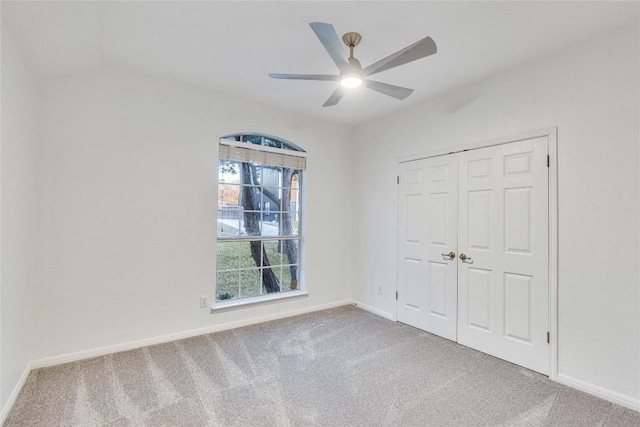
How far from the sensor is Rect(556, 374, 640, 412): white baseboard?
2033 mm

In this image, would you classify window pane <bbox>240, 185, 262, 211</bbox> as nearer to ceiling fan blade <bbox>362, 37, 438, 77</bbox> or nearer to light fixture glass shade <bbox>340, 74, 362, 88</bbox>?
light fixture glass shade <bbox>340, 74, 362, 88</bbox>

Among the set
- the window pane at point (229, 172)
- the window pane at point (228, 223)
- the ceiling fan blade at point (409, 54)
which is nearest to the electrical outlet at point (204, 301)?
the window pane at point (228, 223)

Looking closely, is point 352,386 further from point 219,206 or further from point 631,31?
point 631,31

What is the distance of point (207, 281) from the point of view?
325 cm

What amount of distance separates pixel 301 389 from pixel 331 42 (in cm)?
235

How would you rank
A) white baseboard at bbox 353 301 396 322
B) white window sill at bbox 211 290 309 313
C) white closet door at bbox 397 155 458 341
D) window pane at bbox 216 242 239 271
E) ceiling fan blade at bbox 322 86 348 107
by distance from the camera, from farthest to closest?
white baseboard at bbox 353 301 396 322, window pane at bbox 216 242 239 271, white window sill at bbox 211 290 309 313, white closet door at bbox 397 155 458 341, ceiling fan blade at bbox 322 86 348 107

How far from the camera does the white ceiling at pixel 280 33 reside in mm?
1913

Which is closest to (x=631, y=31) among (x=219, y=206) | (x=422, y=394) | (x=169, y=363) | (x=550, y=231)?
(x=550, y=231)

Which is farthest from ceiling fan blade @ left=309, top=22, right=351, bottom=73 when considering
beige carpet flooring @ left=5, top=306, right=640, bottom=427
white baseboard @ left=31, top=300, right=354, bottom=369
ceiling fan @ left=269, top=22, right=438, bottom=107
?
white baseboard @ left=31, top=300, right=354, bottom=369

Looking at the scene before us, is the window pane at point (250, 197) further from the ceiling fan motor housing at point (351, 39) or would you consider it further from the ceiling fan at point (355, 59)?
the ceiling fan motor housing at point (351, 39)

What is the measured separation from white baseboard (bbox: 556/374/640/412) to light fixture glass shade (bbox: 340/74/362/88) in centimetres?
272

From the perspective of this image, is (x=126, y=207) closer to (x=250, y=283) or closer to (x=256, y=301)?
A: (x=250, y=283)

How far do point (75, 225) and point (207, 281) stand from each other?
50.1 inches

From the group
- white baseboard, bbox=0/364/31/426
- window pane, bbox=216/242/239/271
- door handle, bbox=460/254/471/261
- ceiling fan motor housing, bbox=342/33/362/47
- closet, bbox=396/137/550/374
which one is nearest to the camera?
white baseboard, bbox=0/364/31/426
